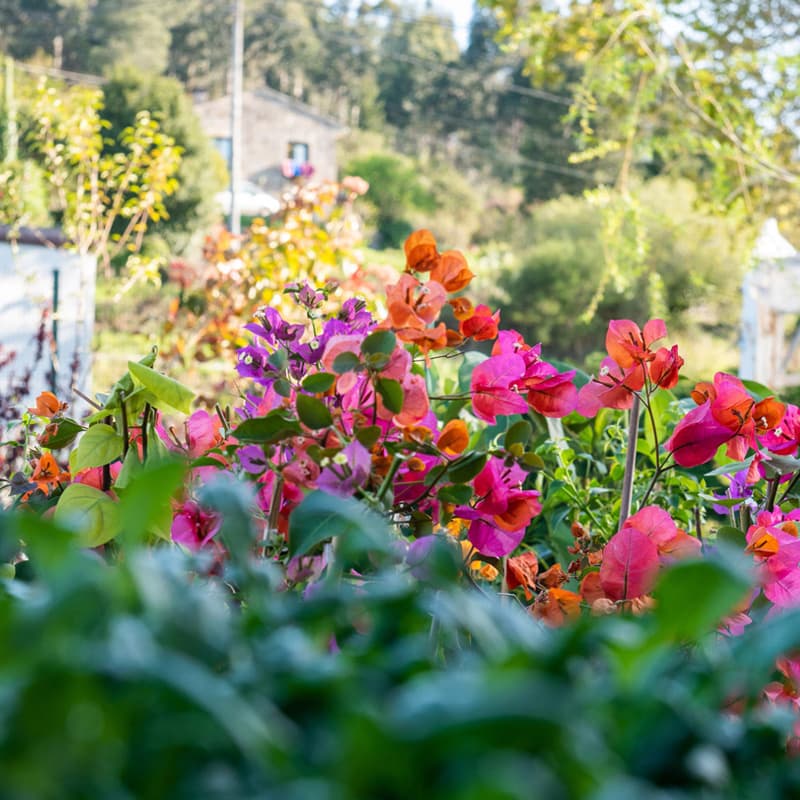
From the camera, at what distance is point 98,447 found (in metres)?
0.74

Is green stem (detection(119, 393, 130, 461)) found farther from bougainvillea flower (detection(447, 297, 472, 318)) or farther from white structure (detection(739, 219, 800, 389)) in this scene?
white structure (detection(739, 219, 800, 389))

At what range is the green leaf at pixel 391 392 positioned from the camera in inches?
23.9

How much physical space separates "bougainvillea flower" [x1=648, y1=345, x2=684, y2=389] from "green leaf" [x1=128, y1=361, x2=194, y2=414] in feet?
1.15

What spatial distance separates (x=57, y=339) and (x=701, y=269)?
34.9 feet

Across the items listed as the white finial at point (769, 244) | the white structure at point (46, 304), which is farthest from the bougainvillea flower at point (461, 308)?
the white finial at point (769, 244)

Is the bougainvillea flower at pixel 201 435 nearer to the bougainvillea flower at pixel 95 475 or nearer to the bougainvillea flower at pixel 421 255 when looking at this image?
the bougainvillea flower at pixel 95 475

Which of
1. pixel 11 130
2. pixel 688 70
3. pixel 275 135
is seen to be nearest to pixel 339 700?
pixel 688 70

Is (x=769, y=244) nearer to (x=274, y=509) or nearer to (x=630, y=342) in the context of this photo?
(x=630, y=342)

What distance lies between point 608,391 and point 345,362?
0.28m

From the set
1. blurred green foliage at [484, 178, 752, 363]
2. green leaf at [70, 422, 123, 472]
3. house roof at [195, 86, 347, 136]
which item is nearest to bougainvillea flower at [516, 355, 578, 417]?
green leaf at [70, 422, 123, 472]

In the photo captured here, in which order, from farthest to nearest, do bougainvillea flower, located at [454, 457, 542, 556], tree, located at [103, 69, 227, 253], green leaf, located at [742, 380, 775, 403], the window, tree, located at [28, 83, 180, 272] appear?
1. the window
2. tree, located at [103, 69, 227, 253]
3. tree, located at [28, 83, 180, 272]
4. green leaf, located at [742, 380, 775, 403]
5. bougainvillea flower, located at [454, 457, 542, 556]

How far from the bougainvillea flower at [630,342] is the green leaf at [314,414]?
0.28 metres

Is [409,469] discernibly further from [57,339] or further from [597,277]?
[597,277]

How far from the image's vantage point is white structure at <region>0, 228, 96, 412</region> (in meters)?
4.88
